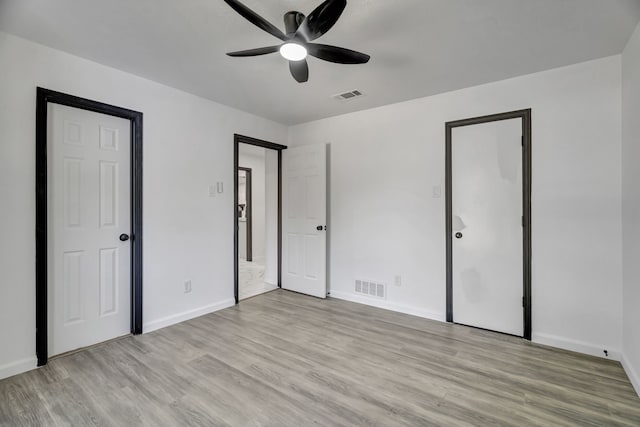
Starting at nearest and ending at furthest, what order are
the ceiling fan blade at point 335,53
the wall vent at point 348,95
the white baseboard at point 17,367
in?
the ceiling fan blade at point 335,53, the white baseboard at point 17,367, the wall vent at point 348,95

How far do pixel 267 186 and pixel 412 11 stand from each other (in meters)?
3.30

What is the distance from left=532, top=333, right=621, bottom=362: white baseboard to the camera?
7.91 ft

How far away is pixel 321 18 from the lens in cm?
A: 160

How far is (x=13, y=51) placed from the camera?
215 centimetres

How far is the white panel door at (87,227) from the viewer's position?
2398 mm

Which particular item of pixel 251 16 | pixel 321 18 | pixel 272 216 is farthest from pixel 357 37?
pixel 272 216

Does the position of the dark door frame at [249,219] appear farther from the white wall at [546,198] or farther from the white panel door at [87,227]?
the white panel door at [87,227]

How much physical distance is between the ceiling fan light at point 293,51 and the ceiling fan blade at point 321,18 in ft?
0.31

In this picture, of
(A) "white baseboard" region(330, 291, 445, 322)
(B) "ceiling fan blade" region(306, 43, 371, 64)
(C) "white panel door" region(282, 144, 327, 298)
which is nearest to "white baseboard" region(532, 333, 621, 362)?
(A) "white baseboard" region(330, 291, 445, 322)

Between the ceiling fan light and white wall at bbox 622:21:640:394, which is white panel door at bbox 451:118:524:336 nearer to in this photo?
white wall at bbox 622:21:640:394

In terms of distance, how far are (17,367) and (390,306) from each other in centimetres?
339

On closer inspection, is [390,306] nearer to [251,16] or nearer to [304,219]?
[304,219]

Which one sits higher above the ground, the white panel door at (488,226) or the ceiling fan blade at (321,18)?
the ceiling fan blade at (321,18)

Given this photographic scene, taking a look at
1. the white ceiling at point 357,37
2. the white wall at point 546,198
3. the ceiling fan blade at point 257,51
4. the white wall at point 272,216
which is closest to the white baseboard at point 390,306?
the white wall at point 546,198
